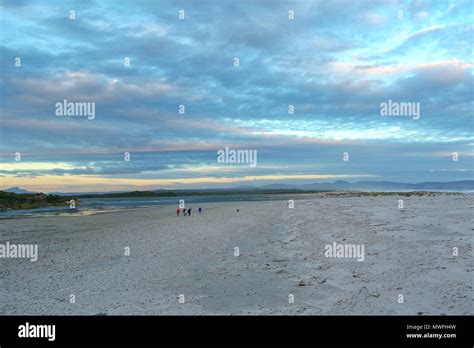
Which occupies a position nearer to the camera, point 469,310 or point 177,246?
point 469,310

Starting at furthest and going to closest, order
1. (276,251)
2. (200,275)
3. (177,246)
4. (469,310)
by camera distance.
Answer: (177,246) → (276,251) → (200,275) → (469,310)

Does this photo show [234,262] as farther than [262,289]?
Yes

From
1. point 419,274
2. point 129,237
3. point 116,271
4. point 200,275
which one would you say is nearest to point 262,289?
point 200,275

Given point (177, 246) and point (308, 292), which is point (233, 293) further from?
point (177, 246)

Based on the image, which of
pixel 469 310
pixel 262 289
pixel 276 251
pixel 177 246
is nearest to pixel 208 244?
pixel 177 246

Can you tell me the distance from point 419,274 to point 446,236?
781cm

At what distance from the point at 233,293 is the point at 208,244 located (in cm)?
1043

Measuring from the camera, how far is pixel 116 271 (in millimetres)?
15406

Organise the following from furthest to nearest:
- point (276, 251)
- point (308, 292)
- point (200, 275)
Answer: point (276, 251) < point (200, 275) < point (308, 292)

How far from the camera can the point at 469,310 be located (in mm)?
9094
